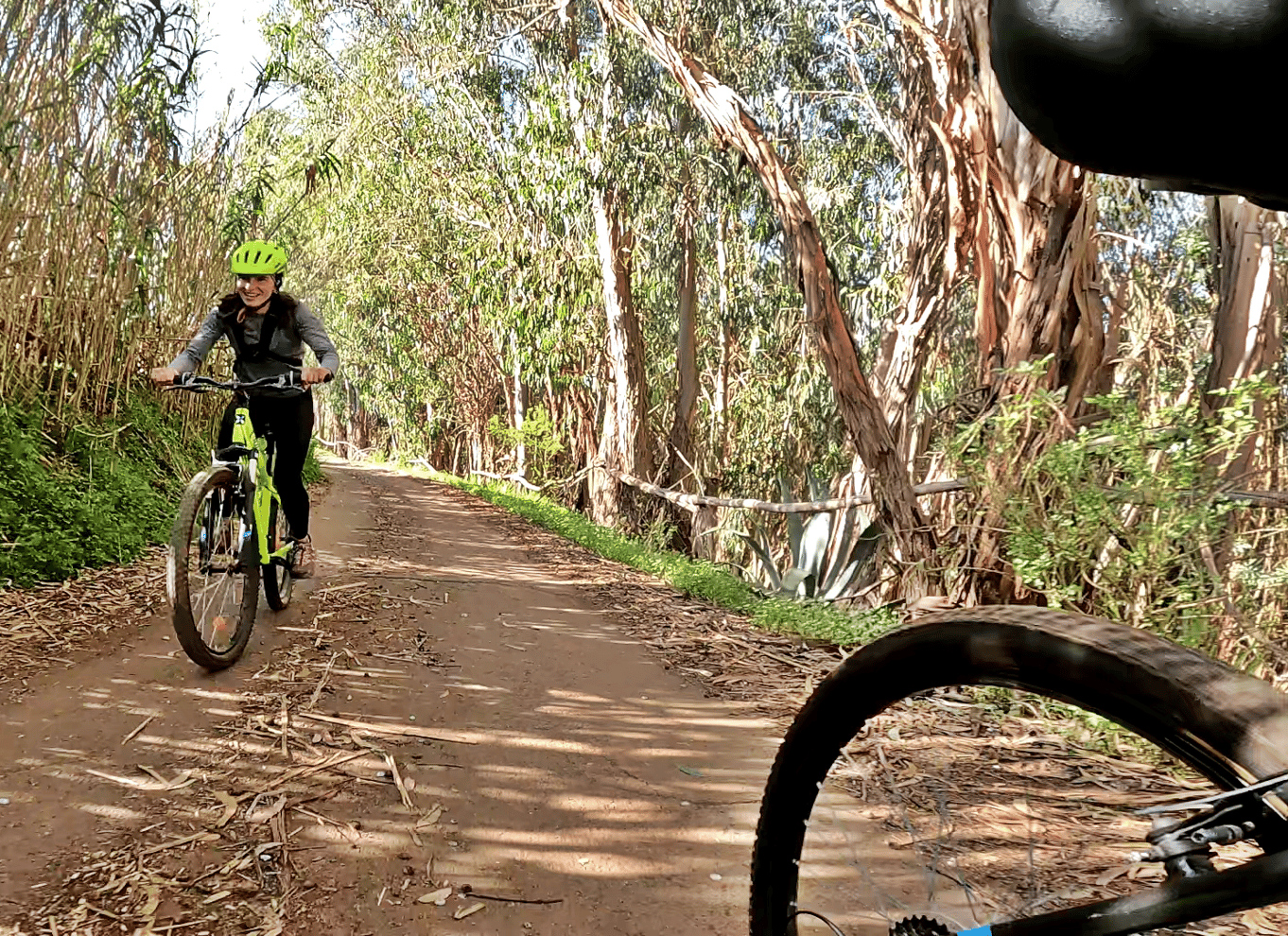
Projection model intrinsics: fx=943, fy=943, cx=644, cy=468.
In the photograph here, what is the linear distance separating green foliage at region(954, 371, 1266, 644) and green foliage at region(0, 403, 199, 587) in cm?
480

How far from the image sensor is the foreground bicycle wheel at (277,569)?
4500mm

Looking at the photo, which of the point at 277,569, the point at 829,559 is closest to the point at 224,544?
the point at 277,569

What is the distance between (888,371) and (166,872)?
675cm

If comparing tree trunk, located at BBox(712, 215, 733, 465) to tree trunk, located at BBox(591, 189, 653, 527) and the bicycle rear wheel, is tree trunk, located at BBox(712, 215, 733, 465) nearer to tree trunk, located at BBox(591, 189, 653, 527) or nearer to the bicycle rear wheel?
tree trunk, located at BBox(591, 189, 653, 527)

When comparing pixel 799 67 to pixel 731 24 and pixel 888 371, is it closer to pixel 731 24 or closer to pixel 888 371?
pixel 731 24

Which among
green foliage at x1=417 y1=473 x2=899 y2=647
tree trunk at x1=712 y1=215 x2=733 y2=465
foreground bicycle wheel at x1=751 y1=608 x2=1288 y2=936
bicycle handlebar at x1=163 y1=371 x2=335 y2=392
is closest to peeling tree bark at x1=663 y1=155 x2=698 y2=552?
tree trunk at x1=712 y1=215 x2=733 y2=465

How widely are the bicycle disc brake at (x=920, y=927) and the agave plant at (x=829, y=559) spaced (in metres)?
6.11

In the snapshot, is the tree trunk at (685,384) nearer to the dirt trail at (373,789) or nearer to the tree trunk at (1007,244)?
the tree trunk at (1007,244)

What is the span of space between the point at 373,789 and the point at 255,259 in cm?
272

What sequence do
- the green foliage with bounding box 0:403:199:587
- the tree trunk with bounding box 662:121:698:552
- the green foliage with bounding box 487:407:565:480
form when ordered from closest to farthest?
the green foliage with bounding box 0:403:199:587, the tree trunk with bounding box 662:121:698:552, the green foliage with bounding box 487:407:565:480

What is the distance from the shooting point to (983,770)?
150 cm

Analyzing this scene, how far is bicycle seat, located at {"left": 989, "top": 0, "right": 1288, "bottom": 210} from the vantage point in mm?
Answer: 658

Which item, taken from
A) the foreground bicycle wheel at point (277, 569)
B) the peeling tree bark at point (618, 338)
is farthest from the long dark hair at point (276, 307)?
the peeling tree bark at point (618, 338)

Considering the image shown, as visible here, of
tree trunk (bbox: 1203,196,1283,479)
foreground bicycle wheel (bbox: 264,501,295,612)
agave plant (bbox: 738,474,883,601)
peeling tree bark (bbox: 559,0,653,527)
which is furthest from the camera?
peeling tree bark (bbox: 559,0,653,527)
